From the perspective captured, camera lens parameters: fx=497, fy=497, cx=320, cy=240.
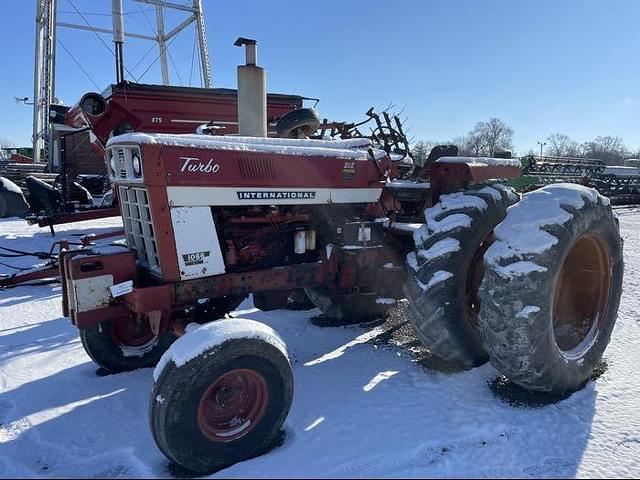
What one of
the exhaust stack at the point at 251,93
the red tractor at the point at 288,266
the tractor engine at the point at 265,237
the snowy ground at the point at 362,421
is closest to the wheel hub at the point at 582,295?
the red tractor at the point at 288,266

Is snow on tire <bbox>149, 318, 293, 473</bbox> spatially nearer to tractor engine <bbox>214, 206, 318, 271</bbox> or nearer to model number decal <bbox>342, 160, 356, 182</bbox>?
tractor engine <bbox>214, 206, 318, 271</bbox>

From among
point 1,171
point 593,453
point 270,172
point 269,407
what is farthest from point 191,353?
point 1,171

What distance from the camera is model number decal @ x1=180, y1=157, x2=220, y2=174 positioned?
3.29m

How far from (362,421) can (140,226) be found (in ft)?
6.65

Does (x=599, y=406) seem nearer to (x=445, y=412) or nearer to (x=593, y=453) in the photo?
(x=593, y=453)

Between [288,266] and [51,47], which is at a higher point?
[51,47]

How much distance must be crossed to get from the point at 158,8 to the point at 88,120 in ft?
53.6

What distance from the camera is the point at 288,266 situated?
12.9ft

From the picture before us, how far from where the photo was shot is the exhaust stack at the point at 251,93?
4285 millimetres

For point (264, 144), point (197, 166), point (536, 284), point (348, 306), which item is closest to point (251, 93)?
point (264, 144)

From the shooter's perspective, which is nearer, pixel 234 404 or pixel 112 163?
pixel 234 404

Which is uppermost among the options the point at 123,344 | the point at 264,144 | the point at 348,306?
the point at 264,144

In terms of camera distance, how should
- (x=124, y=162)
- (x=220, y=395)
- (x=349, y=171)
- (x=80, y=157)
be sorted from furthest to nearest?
(x=80, y=157) < (x=349, y=171) < (x=124, y=162) < (x=220, y=395)

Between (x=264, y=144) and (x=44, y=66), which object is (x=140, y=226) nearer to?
(x=264, y=144)
